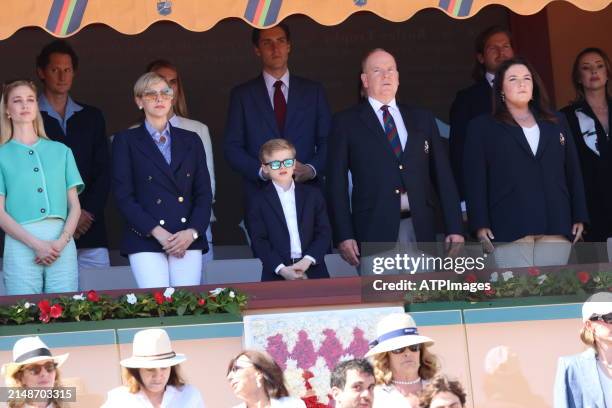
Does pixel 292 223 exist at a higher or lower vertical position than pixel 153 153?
lower

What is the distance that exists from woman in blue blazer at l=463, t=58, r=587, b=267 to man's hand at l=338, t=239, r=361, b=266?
76cm

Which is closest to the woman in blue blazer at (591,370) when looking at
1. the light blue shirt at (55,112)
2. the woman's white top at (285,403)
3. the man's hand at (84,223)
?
the woman's white top at (285,403)

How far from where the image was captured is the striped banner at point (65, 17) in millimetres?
8797

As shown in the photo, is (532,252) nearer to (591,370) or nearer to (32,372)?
(591,370)

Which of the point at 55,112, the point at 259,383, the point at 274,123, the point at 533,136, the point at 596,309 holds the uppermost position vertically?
the point at 55,112

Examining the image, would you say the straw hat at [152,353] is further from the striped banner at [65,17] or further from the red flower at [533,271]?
the red flower at [533,271]

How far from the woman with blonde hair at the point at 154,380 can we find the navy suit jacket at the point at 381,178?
6.27 feet

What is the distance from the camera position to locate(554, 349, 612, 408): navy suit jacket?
317 inches

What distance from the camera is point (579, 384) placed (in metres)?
8.14

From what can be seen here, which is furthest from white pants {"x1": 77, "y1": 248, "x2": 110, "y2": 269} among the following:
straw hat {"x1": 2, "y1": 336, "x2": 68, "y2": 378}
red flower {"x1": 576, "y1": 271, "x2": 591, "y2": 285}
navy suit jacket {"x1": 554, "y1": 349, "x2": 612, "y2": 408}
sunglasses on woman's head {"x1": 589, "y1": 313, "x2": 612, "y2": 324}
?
sunglasses on woman's head {"x1": 589, "y1": 313, "x2": 612, "y2": 324}

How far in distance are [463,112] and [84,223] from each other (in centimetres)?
270

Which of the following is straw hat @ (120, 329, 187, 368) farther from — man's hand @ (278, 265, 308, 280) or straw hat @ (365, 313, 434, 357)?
man's hand @ (278, 265, 308, 280)

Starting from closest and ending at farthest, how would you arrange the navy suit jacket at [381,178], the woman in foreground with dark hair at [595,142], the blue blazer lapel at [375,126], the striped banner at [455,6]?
the striped banner at [455,6], the navy suit jacket at [381,178], the blue blazer lapel at [375,126], the woman in foreground with dark hair at [595,142]

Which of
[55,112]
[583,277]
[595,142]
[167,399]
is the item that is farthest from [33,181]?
[595,142]
